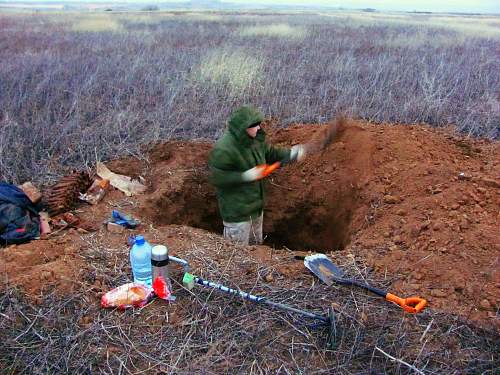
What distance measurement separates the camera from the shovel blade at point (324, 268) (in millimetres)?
2865

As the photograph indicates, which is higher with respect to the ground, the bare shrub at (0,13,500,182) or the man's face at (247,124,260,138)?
the man's face at (247,124,260,138)

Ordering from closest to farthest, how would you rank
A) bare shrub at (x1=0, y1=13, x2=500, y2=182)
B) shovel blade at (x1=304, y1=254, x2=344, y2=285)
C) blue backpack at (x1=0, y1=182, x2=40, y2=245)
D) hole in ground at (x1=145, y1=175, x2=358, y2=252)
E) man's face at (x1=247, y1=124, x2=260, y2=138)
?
shovel blade at (x1=304, y1=254, x2=344, y2=285)
blue backpack at (x1=0, y1=182, x2=40, y2=245)
man's face at (x1=247, y1=124, x2=260, y2=138)
hole in ground at (x1=145, y1=175, x2=358, y2=252)
bare shrub at (x1=0, y1=13, x2=500, y2=182)

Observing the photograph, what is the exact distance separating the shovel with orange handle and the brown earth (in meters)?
0.12

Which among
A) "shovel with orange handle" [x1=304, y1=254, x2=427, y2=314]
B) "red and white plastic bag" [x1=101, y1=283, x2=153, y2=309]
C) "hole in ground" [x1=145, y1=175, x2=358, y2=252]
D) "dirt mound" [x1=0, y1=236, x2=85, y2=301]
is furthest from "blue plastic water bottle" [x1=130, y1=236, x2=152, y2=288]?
"hole in ground" [x1=145, y1=175, x2=358, y2=252]

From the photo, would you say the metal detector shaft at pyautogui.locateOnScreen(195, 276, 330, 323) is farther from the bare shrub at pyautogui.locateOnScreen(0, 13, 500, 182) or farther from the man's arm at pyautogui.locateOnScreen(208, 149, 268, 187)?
the bare shrub at pyautogui.locateOnScreen(0, 13, 500, 182)

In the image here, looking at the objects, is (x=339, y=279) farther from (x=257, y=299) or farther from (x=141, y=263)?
(x=141, y=263)

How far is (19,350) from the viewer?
7.72 feet

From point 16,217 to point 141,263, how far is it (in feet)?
4.78

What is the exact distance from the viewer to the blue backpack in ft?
11.2

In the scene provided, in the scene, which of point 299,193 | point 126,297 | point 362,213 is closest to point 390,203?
point 362,213

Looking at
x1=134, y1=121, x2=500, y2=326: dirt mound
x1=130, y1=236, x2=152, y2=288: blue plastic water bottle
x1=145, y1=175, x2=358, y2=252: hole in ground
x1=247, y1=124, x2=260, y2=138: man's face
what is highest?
x1=247, y1=124, x2=260, y2=138: man's face

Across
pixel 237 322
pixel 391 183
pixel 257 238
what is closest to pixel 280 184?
pixel 257 238

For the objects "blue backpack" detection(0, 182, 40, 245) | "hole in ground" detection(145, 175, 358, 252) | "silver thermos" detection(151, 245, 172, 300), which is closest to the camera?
"silver thermos" detection(151, 245, 172, 300)

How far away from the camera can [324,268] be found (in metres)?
2.94
